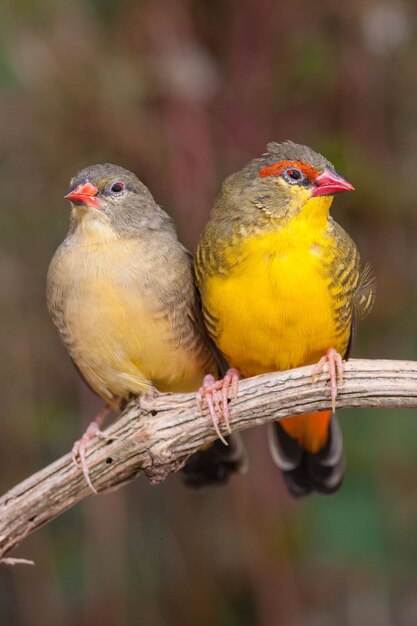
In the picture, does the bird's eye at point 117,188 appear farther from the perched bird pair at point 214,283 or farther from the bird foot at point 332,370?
the bird foot at point 332,370

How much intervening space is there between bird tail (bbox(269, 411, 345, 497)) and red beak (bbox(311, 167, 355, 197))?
1101 millimetres

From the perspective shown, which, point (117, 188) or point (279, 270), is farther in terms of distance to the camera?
point (117, 188)

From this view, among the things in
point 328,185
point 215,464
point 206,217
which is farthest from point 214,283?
point 206,217

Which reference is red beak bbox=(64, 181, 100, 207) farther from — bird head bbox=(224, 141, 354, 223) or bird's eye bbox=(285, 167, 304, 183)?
bird's eye bbox=(285, 167, 304, 183)

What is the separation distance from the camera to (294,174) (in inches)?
124

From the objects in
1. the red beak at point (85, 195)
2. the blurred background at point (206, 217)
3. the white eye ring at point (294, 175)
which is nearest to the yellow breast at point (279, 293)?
the white eye ring at point (294, 175)

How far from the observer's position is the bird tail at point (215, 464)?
12.6ft

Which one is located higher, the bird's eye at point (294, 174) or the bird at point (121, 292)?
the bird's eye at point (294, 174)

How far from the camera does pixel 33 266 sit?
4.71 m

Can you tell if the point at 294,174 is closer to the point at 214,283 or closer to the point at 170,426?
the point at 214,283

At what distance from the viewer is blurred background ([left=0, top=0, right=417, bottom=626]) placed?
4344 mm

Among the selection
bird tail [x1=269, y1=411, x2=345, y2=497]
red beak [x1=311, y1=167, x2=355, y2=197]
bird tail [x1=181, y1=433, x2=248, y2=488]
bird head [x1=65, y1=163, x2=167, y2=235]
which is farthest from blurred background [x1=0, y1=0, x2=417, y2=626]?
red beak [x1=311, y1=167, x2=355, y2=197]

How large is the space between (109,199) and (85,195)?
0.11 meters

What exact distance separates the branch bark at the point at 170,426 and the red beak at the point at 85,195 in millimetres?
654
